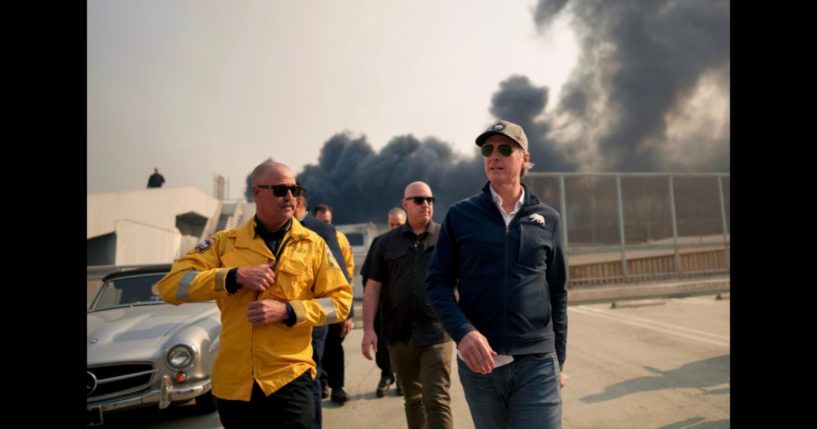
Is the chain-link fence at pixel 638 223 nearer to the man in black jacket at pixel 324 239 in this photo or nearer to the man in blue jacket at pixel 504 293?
the man in black jacket at pixel 324 239

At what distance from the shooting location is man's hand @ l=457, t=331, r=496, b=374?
66.4 inches

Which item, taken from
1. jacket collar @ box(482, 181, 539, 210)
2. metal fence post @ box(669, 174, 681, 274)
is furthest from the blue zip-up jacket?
metal fence post @ box(669, 174, 681, 274)

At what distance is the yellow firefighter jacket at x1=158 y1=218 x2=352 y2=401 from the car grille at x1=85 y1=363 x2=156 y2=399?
6.48 ft

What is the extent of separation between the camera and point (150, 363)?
12.0 ft

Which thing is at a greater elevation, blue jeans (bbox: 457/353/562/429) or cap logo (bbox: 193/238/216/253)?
cap logo (bbox: 193/238/216/253)

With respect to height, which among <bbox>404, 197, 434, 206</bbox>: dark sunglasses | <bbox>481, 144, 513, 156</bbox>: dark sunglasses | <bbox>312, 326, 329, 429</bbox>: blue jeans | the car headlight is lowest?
the car headlight

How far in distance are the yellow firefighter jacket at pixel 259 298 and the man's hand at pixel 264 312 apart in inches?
3.2

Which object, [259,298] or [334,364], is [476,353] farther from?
[334,364]

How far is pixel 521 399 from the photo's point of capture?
1.84m

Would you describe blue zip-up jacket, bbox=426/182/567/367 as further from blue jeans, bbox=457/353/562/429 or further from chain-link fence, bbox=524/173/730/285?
chain-link fence, bbox=524/173/730/285

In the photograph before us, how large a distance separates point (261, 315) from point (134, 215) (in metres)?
18.4

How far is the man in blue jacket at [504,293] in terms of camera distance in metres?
1.85
